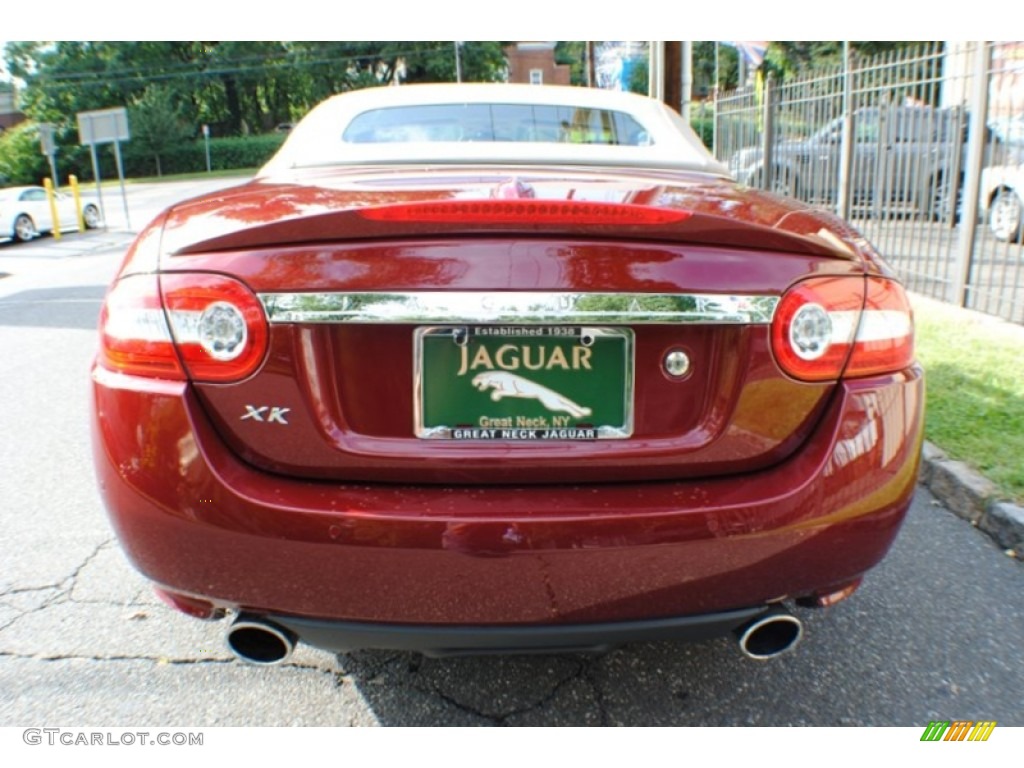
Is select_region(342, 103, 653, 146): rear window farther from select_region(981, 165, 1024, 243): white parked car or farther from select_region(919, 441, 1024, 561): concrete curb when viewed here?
select_region(981, 165, 1024, 243): white parked car

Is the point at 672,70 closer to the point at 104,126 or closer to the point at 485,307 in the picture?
the point at 485,307

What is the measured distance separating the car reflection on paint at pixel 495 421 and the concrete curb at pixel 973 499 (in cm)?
172

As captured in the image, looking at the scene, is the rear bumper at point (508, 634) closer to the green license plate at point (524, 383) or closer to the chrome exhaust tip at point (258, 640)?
the chrome exhaust tip at point (258, 640)

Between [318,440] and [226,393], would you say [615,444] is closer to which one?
[318,440]

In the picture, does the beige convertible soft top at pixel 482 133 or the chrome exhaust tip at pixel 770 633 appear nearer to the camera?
the chrome exhaust tip at pixel 770 633

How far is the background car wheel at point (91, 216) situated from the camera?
22.3 m

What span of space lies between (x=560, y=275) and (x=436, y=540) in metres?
0.58

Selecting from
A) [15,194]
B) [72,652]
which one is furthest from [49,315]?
[15,194]

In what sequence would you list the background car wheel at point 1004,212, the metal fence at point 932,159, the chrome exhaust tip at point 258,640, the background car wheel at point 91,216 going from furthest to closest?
1. the background car wheel at point 91,216
2. the background car wheel at point 1004,212
3. the metal fence at point 932,159
4. the chrome exhaust tip at point 258,640

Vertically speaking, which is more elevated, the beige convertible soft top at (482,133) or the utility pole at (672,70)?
the utility pole at (672,70)

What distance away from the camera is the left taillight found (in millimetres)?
1696

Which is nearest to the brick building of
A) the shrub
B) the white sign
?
the shrub

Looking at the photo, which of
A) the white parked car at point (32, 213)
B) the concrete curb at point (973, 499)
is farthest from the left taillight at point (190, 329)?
the white parked car at point (32, 213)

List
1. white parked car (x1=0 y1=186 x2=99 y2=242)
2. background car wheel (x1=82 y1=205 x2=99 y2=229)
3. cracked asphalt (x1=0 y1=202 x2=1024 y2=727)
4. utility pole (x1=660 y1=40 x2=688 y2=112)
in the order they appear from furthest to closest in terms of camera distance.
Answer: background car wheel (x1=82 y1=205 x2=99 y2=229) < white parked car (x1=0 y1=186 x2=99 y2=242) < utility pole (x1=660 y1=40 x2=688 y2=112) < cracked asphalt (x1=0 y1=202 x2=1024 y2=727)
